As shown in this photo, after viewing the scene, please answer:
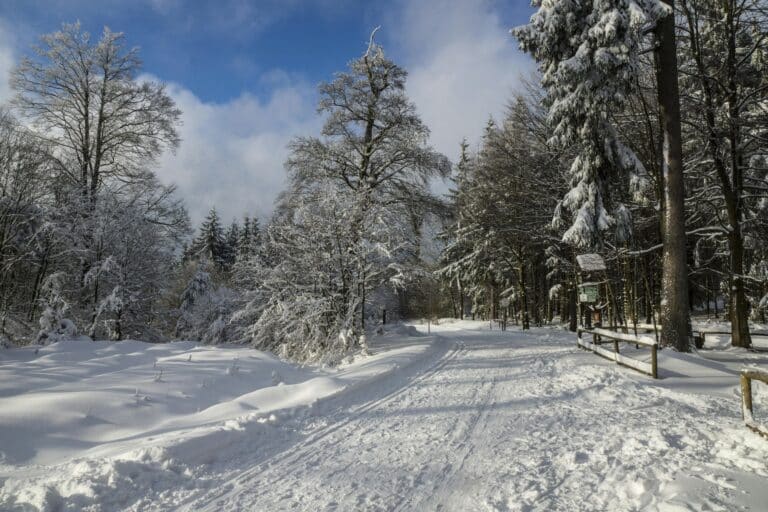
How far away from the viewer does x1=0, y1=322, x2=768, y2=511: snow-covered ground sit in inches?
131

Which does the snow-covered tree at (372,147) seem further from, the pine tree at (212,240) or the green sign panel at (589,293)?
the pine tree at (212,240)

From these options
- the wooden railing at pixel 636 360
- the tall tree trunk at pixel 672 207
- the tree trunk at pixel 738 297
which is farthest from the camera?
the tree trunk at pixel 738 297

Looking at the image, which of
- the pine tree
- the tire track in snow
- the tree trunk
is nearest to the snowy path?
the tire track in snow

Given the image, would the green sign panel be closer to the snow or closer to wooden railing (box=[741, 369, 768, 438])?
the snow

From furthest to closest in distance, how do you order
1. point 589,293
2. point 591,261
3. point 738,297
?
point 591,261 < point 589,293 < point 738,297

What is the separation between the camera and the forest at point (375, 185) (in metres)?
10.5

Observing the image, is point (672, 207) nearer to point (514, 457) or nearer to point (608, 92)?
point (608, 92)

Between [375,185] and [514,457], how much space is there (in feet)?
40.4

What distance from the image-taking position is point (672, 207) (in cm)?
938

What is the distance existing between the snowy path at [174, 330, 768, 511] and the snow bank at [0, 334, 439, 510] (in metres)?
0.41

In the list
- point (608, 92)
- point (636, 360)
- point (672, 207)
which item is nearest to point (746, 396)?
point (636, 360)

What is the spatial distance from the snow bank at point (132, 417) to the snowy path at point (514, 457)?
411 millimetres

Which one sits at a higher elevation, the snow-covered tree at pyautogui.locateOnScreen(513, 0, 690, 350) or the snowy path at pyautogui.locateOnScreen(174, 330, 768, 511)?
the snow-covered tree at pyautogui.locateOnScreen(513, 0, 690, 350)

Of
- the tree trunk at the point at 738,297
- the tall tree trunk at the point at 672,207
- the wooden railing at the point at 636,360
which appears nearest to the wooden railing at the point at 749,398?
the wooden railing at the point at 636,360
